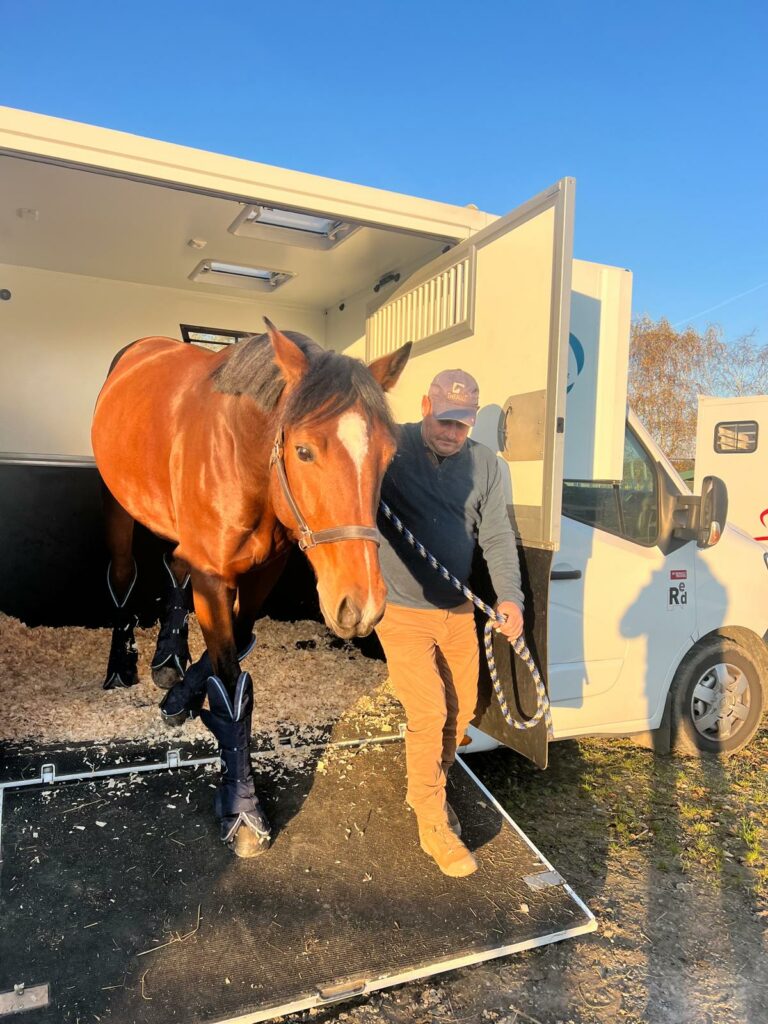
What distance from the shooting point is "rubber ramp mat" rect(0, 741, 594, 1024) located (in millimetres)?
1731

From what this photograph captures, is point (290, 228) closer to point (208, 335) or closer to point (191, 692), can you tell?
point (208, 335)

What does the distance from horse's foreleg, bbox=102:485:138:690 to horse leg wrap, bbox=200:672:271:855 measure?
5.00ft

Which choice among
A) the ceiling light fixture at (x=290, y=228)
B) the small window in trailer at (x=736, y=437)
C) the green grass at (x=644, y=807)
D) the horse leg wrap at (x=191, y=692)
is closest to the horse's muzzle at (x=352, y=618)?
the horse leg wrap at (x=191, y=692)

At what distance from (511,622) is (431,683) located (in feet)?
1.25

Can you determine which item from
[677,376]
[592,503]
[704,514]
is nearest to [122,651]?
[592,503]

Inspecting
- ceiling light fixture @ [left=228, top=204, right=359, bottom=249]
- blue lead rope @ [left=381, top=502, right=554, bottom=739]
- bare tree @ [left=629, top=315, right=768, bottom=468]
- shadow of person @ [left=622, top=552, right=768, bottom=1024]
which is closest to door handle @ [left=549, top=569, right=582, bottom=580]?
shadow of person @ [left=622, top=552, right=768, bottom=1024]

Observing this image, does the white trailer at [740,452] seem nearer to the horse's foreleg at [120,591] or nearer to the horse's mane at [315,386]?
the horse's foreleg at [120,591]

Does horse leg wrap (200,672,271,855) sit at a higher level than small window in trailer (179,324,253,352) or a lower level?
lower

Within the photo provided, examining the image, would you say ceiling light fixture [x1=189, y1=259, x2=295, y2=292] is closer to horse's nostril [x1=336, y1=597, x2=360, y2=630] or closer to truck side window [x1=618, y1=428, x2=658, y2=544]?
truck side window [x1=618, y1=428, x2=658, y2=544]

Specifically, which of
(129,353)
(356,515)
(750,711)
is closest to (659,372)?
(750,711)

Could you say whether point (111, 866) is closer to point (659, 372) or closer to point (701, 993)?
point (701, 993)

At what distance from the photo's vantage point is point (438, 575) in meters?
2.53

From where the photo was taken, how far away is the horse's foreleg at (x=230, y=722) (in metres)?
2.29

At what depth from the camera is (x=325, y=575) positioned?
6.12 feet
